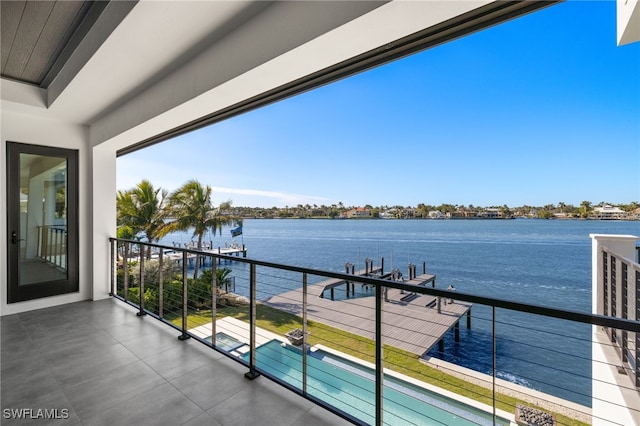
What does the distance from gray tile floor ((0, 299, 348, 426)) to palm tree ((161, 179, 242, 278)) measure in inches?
461

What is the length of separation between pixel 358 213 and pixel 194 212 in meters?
15.0

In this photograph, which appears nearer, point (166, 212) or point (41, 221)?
point (41, 221)

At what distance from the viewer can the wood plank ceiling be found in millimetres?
2150

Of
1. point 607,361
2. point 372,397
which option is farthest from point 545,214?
point 372,397

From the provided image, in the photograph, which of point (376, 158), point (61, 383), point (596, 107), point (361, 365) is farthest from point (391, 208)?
point (61, 383)

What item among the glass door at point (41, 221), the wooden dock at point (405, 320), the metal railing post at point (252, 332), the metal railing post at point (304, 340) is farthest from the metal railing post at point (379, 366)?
the glass door at point (41, 221)

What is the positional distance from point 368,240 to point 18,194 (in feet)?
114

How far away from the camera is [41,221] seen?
4113 millimetres

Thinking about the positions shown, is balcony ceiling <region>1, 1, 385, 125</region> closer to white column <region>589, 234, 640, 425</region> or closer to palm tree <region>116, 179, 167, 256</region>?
white column <region>589, 234, 640, 425</region>

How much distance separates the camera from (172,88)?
9.14 feet

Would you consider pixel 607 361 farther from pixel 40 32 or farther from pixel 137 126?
pixel 40 32

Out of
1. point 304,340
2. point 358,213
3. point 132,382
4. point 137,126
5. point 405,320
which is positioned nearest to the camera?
point 304,340

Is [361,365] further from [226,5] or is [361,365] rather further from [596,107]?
[596,107]

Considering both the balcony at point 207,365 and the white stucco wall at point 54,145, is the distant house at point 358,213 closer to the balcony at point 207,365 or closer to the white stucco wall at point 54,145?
the balcony at point 207,365
